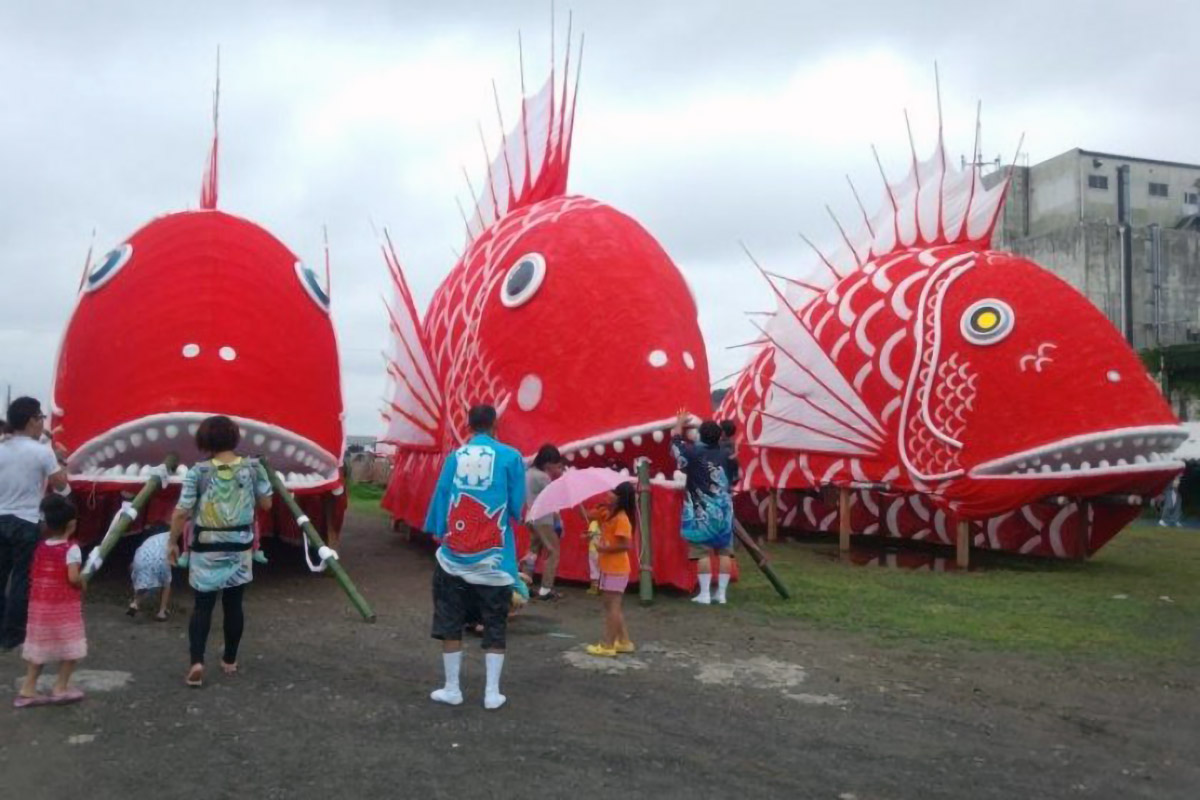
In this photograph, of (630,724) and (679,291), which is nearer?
(630,724)

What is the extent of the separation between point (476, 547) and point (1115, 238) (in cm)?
2879

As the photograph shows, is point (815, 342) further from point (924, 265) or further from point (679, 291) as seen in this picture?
point (679, 291)

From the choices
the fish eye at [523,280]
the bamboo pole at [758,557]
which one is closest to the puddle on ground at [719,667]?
the bamboo pole at [758,557]

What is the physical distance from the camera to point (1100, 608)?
7.56 m

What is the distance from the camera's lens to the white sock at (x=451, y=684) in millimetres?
4414

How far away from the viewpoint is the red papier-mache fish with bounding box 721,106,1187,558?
917 centimetres

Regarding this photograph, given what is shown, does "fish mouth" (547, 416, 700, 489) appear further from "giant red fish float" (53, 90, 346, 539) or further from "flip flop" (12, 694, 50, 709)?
"flip flop" (12, 694, 50, 709)

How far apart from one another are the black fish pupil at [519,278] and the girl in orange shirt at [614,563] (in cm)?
243

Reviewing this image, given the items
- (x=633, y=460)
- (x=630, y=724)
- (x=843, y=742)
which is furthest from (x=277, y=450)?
(x=843, y=742)

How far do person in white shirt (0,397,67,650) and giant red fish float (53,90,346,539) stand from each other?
3.11 ft

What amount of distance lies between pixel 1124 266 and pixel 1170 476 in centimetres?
2192

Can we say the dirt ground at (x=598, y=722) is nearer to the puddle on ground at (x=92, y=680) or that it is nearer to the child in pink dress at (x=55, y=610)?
the puddle on ground at (x=92, y=680)

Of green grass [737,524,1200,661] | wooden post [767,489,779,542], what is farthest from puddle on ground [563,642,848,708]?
wooden post [767,489,779,542]

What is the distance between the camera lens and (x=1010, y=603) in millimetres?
7707
